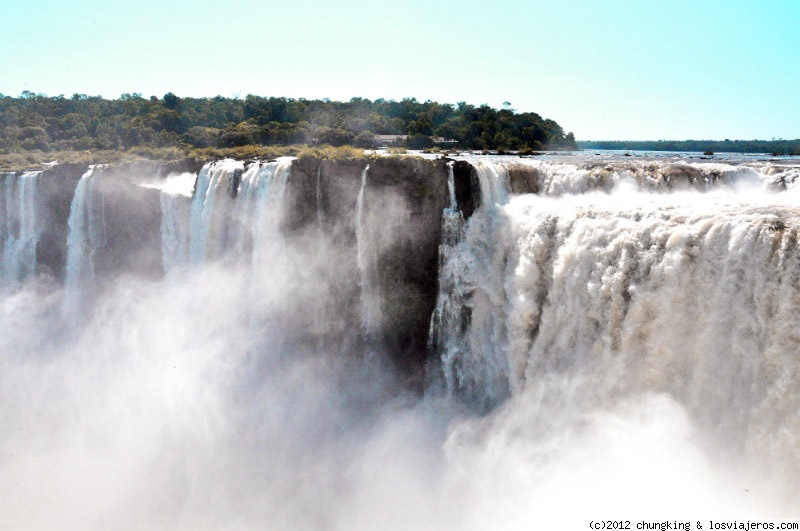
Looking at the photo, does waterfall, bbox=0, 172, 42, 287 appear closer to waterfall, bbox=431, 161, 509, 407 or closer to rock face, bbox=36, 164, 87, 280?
rock face, bbox=36, 164, 87, 280

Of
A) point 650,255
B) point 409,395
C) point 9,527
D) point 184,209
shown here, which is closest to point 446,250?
point 409,395

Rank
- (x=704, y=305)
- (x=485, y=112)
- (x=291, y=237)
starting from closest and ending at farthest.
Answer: (x=704, y=305) < (x=291, y=237) < (x=485, y=112)

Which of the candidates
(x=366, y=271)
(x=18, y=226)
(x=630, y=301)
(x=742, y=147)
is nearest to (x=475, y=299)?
(x=366, y=271)

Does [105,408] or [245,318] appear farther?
[245,318]

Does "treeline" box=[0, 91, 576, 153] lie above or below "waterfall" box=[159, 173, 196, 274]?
above

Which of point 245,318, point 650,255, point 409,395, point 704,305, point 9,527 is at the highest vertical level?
point 650,255

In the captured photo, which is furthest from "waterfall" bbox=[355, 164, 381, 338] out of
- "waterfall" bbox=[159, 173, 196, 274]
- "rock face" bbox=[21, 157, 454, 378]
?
"waterfall" bbox=[159, 173, 196, 274]

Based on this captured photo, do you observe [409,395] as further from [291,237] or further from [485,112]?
[485,112]
